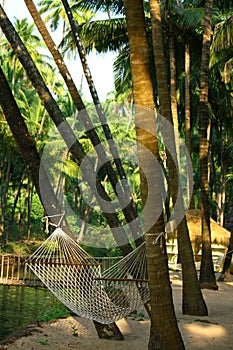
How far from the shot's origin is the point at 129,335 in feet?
14.9

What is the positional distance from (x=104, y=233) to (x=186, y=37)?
1392cm

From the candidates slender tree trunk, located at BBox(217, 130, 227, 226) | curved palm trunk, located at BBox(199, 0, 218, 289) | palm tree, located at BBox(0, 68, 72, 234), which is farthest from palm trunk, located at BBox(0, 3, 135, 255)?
slender tree trunk, located at BBox(217, 130, 227, 226)

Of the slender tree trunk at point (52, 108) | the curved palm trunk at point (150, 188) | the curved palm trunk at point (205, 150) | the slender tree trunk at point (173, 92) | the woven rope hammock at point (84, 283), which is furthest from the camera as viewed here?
the slender tree trunk at point (173, 92)

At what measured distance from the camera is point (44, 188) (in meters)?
4.06

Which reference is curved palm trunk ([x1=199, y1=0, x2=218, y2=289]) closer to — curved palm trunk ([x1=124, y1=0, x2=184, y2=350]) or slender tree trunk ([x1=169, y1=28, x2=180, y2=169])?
slender tree trunk ([x1=169, y1=28, x2=180, y2=169])

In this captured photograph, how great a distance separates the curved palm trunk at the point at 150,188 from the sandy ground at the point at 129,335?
30.4 inches

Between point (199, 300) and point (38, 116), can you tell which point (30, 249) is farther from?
point (199, 300)

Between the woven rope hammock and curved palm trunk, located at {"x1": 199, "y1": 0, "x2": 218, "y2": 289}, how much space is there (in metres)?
2.82

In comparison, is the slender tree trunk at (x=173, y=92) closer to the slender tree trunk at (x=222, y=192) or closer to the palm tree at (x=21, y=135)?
the palm tree at (x=21, y=135)

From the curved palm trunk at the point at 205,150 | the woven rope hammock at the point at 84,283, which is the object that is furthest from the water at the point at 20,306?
the curved palm trunk at the point at 205,150

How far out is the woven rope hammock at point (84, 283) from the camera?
3.97 metres

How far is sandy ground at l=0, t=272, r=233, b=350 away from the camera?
13.3ft

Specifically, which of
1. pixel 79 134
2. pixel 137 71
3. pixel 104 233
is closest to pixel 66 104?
pixel 79 134

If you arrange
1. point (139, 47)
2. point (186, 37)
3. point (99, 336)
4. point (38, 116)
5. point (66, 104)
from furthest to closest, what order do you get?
1. point (66, 104)
2. point (38, 116)
3. point (186, 37)
4. point (99, 336)
5. point (139, 47)
